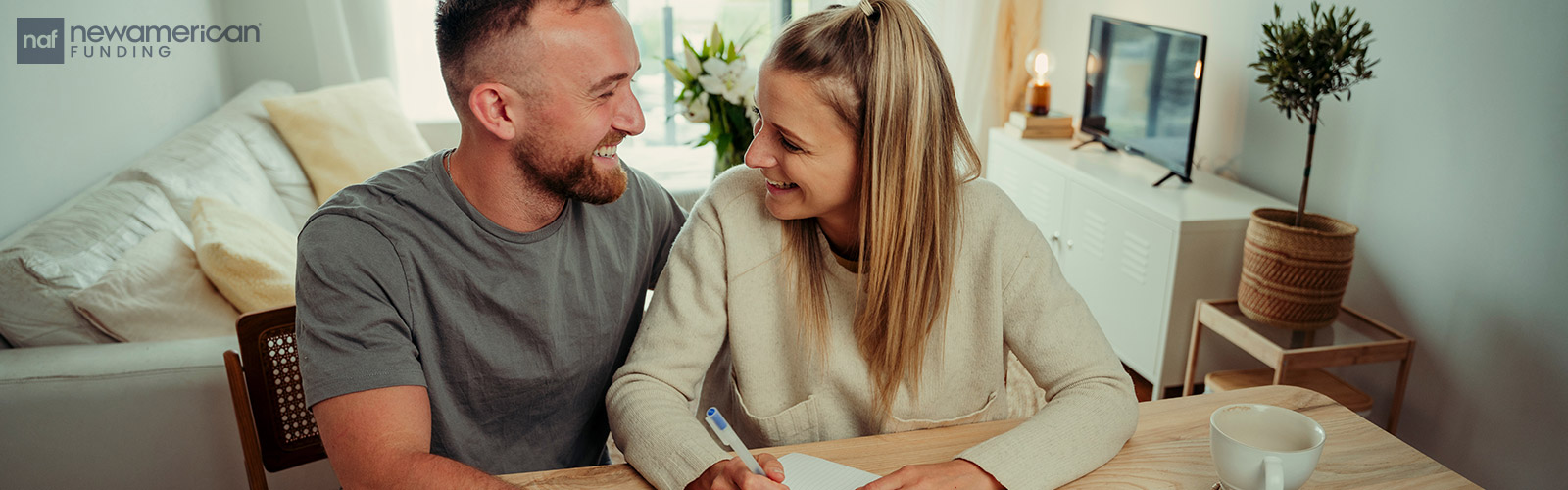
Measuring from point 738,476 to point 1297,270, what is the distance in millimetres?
1573

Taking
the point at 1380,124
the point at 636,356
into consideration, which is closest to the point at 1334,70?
the point at 1380,124

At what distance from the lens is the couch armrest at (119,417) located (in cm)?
143

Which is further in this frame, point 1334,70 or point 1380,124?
point 1380,124

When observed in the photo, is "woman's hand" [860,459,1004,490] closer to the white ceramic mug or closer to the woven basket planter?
the white ceramic mug

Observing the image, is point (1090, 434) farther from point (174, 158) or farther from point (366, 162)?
point (366, 162)

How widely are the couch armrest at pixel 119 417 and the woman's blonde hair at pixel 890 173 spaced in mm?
1003

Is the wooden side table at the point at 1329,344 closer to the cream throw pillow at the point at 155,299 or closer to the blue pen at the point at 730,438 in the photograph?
the blue pen at the point at 730,438

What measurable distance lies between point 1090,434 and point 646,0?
3671mm

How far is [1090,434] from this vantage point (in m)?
0.97

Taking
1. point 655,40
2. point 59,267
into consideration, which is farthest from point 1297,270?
point 655,40

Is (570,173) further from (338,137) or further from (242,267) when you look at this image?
(338,137)

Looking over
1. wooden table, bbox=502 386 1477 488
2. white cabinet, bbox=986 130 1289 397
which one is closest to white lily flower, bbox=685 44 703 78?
white cabinet, bbox=986 130 1289 397

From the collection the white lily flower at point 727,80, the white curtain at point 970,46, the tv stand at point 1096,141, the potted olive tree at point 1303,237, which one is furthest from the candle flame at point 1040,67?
the white lily flower at point 727,80

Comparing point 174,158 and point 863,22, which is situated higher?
point 863,22
